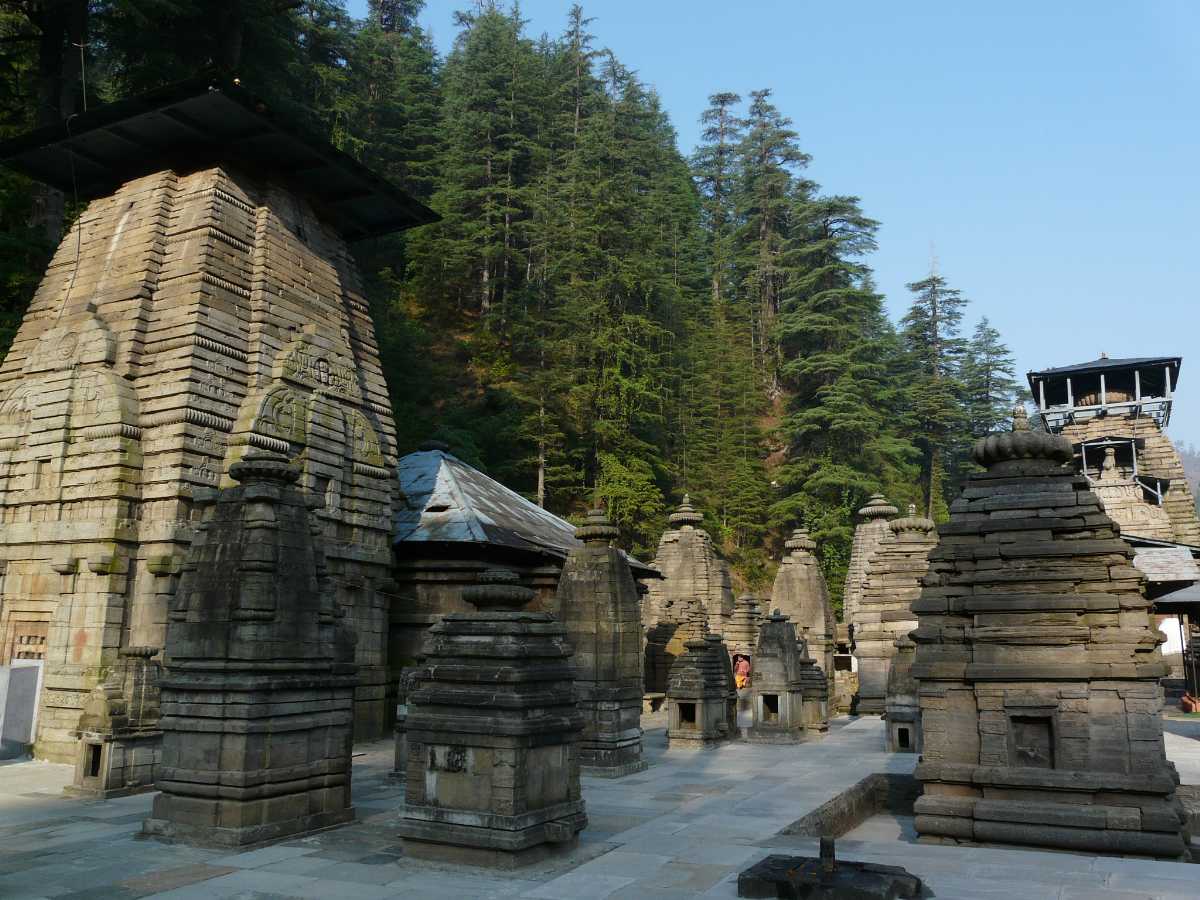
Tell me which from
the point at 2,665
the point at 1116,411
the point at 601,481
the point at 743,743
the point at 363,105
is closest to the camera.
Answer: the point at 2,665

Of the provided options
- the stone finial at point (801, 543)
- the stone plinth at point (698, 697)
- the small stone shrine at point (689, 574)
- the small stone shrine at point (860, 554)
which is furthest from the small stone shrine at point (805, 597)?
the stone plinth at point (698, 697)

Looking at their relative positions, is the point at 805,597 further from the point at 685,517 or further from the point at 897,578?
the point at 897,578

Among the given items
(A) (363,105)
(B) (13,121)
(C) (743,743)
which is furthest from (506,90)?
(C) (743,743)

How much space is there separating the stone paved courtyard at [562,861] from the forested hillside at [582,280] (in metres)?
18.9

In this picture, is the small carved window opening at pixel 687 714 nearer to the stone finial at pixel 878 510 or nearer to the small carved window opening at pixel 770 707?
the small carved window opening at pixel 770 707

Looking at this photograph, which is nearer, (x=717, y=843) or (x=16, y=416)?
(x=717, y=843)

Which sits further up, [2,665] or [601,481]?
[601,481]

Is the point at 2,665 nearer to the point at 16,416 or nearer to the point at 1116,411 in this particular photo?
the point at 16,416

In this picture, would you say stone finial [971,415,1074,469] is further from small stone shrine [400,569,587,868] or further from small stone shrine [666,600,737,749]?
small stone shrine [666,600,737,749]

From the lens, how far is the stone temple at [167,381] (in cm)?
1536

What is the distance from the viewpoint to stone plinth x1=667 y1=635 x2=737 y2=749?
18812 mm

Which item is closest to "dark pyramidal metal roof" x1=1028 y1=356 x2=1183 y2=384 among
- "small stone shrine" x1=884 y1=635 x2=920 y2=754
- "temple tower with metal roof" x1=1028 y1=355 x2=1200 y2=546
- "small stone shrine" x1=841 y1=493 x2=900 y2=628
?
"temple tower with metal roof" x1=1028 y1=355 x2=1200 y2=546

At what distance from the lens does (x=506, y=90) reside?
5472 cm

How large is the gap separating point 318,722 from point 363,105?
4555cm
